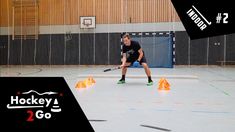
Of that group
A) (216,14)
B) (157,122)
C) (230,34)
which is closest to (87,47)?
(230,34)

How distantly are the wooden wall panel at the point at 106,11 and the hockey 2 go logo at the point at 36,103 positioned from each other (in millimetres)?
13548

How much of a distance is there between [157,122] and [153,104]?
135 cm

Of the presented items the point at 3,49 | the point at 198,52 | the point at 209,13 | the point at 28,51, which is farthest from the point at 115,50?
the point at 209,13

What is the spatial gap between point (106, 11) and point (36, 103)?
574 inches

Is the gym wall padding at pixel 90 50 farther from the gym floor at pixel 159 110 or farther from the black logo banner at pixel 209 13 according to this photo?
the gym floor at pixel 159 110

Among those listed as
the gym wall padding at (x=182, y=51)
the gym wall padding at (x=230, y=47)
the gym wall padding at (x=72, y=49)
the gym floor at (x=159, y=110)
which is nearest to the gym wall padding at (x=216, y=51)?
the gym wall padding at (x=230, y=47)

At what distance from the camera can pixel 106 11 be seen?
18047 mm

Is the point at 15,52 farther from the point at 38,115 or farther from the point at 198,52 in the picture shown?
the point at 38,115

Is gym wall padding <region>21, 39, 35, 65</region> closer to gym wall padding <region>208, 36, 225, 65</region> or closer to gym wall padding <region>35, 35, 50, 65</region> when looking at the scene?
gym wall padding <region>35, 35, 50, 65</region>

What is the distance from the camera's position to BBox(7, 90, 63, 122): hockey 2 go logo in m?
3.59

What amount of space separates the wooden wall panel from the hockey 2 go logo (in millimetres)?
13548

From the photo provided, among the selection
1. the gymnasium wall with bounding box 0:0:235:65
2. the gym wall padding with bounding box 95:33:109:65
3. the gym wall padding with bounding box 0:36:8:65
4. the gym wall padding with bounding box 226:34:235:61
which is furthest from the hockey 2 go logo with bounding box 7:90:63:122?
the gym wall padding with bounding box 0:36:8:65

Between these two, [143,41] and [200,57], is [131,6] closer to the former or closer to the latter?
[143,41]

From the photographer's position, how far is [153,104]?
208 inches
